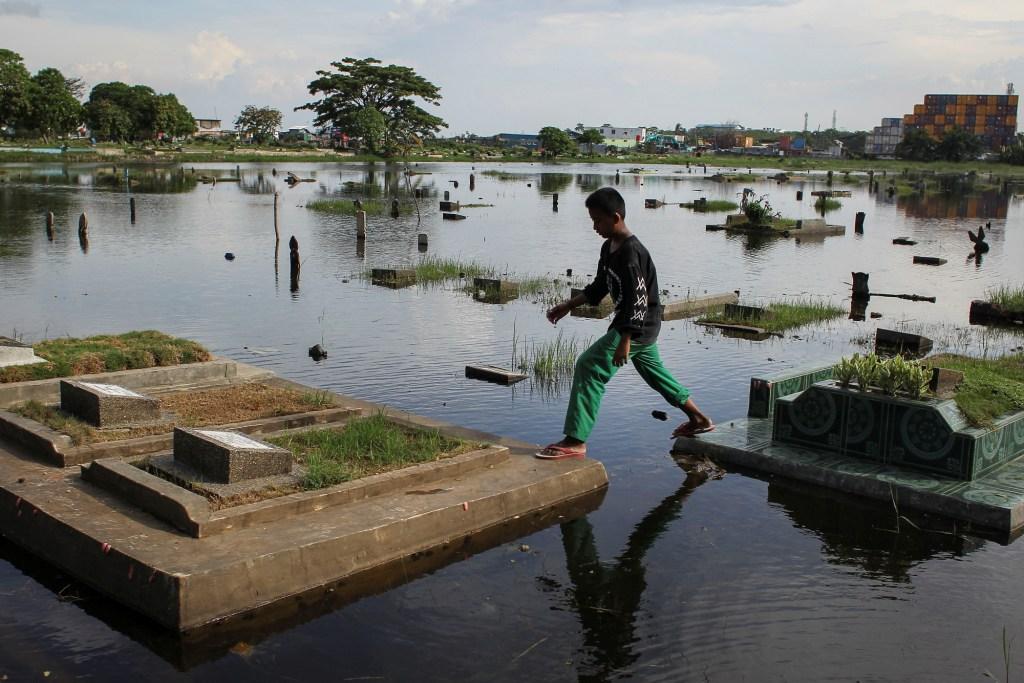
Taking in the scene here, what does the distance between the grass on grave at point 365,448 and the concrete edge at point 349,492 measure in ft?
0.49

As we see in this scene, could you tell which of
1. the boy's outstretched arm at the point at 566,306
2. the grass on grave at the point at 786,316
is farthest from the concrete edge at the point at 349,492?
the grass on grave at the point at 786,316

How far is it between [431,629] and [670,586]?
6.01ft

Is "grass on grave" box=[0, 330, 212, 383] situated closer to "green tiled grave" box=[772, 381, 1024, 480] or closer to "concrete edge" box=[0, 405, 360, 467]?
"concrete edge" box=[0, 405, 360, 467]

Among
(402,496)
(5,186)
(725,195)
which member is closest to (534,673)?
(402,496)

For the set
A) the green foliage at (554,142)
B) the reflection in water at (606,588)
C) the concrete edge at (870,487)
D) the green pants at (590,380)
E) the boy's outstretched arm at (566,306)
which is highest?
the green foliage at (554,142)

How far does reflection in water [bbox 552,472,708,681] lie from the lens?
19.9ft

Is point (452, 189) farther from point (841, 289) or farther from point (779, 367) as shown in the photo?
point (779, 367)

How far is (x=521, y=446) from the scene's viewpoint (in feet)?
30.4

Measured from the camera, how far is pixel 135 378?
10906 mm

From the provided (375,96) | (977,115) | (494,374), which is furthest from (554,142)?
(494,374)

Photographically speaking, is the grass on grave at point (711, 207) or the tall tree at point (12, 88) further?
the tall tree at point (12, 88)

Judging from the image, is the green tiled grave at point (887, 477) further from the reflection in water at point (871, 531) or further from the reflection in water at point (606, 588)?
the reflection in water at point (606, 588)

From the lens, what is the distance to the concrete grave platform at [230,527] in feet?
19.9

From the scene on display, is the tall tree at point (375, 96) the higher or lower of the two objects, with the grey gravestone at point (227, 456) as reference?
higher
